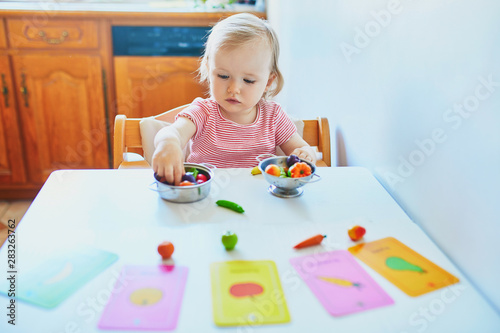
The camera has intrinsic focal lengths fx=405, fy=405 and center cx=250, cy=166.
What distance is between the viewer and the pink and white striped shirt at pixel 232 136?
1.07m

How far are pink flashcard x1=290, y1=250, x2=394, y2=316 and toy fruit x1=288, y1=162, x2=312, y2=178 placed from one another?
204 millimetres

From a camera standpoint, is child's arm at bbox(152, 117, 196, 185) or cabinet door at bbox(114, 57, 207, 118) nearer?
child's arm at bbox(152, 117, 196, 185)

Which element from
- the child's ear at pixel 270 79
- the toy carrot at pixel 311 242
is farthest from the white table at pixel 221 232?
the child's ear at pixel 270 79

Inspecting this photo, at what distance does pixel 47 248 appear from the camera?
596 mm

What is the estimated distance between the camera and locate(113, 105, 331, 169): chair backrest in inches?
42.1

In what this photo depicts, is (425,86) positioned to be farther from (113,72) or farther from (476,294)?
(113,72)

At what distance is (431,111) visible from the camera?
69cm

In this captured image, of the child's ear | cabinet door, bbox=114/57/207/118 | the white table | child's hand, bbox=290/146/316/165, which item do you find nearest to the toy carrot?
the white table

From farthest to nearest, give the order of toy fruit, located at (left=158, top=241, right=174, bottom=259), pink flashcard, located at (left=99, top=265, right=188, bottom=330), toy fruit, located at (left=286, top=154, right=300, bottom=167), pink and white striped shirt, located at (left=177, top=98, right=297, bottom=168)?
pink and white striped shirt, located at (left=177, top=98, right=297, bottom=168) < toy fruit, located at (left=286, top=154, right=300, bottom=167) < toy fruit, located at (left=158, top=241, right=174, bottom=259) < pink flashcard, located at (left=99, top=265, right=188, bottom=330)

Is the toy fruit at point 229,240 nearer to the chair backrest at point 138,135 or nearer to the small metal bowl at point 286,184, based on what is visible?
the small metal bowl at point 286,184

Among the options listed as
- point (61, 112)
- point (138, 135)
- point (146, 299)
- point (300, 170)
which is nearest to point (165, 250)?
point (146, 299)

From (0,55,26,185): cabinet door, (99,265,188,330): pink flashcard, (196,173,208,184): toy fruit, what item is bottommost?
(0,55,26,185): cabinet door

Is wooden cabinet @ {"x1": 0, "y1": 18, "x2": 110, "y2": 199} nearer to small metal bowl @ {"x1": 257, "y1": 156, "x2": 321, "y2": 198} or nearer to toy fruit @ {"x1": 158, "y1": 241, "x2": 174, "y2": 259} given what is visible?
small metal bowl @ {"x1": 257, "y1": 156, "x2": 321, "y2": 198}

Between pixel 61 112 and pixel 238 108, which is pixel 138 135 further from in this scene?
pixel 61 112
